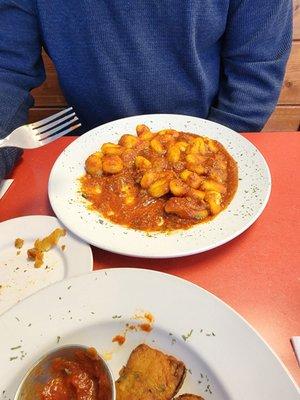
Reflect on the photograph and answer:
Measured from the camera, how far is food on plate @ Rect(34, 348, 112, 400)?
23.1 inches

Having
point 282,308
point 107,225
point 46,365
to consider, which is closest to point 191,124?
point 107,225

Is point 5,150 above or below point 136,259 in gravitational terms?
above

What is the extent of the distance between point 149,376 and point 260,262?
1.18 feet

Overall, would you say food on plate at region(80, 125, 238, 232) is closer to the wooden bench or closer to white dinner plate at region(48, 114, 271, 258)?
white dinner plate at region(48, 114, 271, 258)

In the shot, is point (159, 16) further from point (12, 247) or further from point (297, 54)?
point (297, 54)

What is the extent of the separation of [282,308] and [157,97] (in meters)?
0.93

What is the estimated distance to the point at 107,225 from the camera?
86 cm

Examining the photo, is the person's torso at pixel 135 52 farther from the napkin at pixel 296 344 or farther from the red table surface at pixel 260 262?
the napkin at pixel 296 344

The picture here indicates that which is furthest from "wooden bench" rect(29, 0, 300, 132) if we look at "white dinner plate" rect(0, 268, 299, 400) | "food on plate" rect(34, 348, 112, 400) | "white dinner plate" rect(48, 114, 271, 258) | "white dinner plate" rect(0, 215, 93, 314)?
"food on plate" rect(34, 348, 112, 400)

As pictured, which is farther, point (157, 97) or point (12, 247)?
point (157, 97)

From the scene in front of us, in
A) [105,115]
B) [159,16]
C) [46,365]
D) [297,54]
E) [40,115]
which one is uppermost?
[159,16]

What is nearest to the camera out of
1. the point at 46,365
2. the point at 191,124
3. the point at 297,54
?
the point at 46,365

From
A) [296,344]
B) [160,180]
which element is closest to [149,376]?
[296,344]

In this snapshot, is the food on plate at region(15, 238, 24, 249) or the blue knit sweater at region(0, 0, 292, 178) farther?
the blue knit sweater at region(0, 0, 292, 178)
